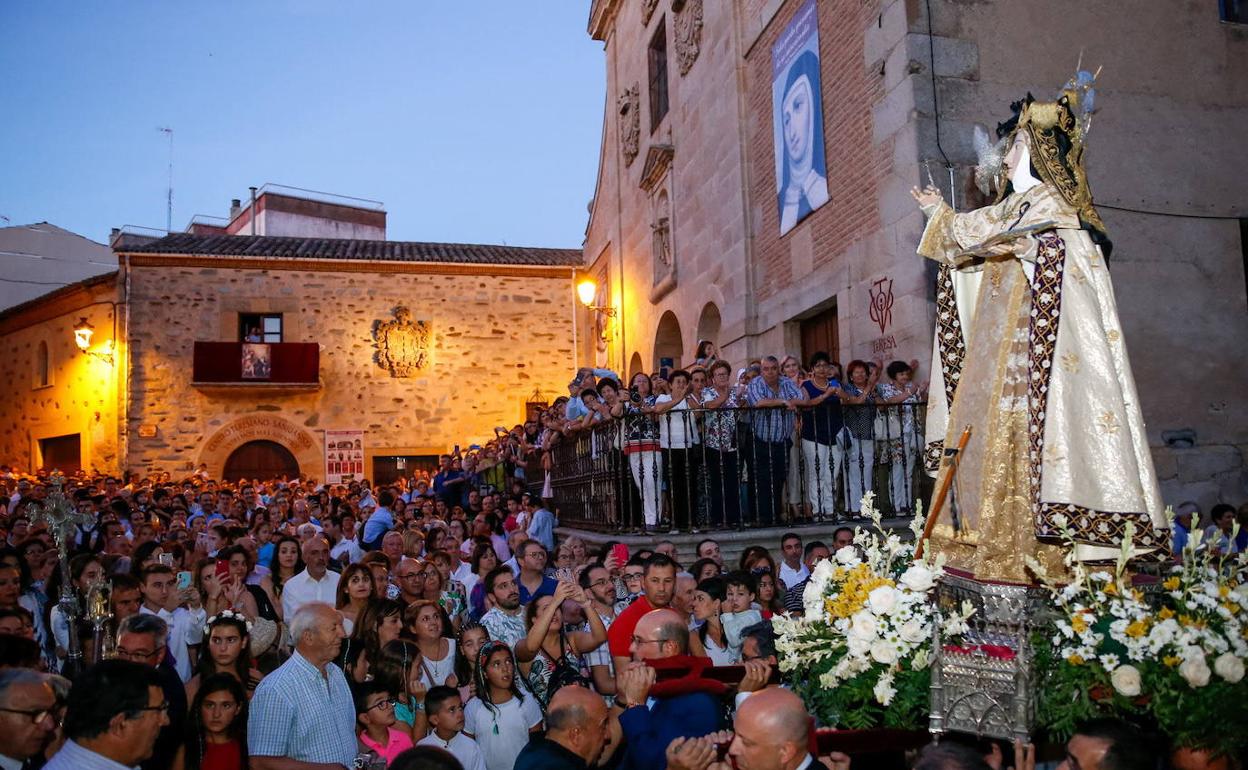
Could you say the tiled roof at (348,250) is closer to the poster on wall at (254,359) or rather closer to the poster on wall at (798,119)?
the poster on wall at (254,359)

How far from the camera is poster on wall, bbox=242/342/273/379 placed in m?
23.8

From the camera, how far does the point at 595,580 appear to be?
231 inches

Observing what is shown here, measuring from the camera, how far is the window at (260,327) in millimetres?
24750

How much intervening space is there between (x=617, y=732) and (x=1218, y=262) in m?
8.74

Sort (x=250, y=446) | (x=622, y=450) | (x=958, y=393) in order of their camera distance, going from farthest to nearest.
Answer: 1. (x=250, y=446)
2. (x=622, y=450)
3. (x=958, y=393)

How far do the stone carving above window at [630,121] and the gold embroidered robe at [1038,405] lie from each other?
15442 mm

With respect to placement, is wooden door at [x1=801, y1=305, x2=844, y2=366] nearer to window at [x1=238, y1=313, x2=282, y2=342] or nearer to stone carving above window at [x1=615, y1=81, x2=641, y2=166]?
stone carving above window at [x1=615, y1=81, x2=641, y2=166]

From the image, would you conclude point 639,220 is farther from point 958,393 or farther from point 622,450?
point 958,393

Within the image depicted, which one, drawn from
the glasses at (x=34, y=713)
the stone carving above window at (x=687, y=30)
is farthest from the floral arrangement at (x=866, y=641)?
the stone carving above window at (x=687, y=30)

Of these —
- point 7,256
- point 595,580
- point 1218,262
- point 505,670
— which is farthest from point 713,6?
point 7,256

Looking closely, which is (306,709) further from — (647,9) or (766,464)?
(647,9)

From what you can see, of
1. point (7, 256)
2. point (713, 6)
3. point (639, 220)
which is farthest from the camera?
point (7, 256)

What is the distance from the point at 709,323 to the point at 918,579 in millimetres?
11518

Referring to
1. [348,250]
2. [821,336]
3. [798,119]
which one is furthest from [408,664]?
[348,250]
